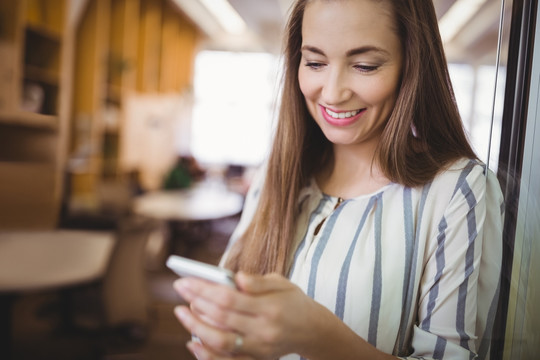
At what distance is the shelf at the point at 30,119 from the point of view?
3.14m

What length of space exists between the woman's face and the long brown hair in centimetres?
2

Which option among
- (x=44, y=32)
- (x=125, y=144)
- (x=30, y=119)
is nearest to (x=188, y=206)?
(x=30, y=119)

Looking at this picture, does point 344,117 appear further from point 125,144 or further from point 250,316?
point 125,144

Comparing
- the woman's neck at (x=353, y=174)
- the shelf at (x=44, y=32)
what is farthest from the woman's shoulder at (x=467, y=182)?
the shelf at (x=44, y=32)

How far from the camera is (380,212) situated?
772 millimetres

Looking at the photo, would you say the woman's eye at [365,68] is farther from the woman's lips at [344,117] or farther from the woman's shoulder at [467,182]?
the woman's shoulder at [467,182]

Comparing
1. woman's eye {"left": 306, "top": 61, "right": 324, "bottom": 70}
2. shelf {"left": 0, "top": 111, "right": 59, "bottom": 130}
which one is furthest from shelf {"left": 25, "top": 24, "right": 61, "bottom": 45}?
woman's eye {"left": 306, "top": 61, "right": 324, "bottom": 70}

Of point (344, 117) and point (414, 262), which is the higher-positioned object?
point (344, 117)

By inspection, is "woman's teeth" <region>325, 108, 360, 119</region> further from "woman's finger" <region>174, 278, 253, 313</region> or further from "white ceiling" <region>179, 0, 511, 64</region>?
"woman's finger" <region>174, 278, 253, 313</region>

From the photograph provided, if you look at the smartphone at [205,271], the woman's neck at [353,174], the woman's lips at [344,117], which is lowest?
the smartphone at [205,271]

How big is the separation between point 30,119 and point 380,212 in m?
3.31

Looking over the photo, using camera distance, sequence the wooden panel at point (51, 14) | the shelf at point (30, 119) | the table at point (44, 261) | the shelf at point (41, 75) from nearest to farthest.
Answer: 1. the table at point (44, 261)
2. the shelf at point (30, 119)
3. the shelf at point (41, 75)
4. the wooden panel at point (51, 14)

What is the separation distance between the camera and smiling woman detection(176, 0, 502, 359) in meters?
0.64

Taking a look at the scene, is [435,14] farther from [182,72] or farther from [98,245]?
[182,72]
